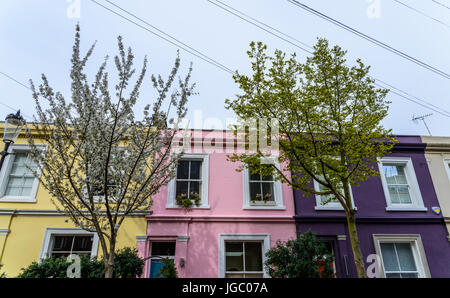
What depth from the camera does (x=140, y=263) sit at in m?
7.46

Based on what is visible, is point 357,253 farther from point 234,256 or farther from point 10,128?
point 10,128

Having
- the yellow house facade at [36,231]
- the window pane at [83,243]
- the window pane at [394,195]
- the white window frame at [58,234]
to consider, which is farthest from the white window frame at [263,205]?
the window pane at [83,243]

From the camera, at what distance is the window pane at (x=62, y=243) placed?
8719 mm

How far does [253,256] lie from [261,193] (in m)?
2.17

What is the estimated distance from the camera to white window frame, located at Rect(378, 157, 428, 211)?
9.97m

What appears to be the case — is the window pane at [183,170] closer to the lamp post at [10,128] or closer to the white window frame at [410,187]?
the lamp post at [10,128]

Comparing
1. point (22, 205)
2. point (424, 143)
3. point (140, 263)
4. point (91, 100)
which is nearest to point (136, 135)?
point (91, 100)

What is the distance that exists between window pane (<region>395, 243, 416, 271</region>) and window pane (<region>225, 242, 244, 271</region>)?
541cm

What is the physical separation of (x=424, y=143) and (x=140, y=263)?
11.3 meters

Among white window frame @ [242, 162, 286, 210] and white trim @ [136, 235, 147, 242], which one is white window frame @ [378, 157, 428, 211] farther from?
white trim @ [136, 235, 147, 242]

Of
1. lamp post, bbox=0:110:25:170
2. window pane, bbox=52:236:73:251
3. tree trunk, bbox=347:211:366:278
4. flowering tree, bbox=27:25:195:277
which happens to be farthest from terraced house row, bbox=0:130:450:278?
flowering tree, bbox=27:25:195:277

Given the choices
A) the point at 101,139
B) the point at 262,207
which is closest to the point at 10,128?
the point at 101,139
